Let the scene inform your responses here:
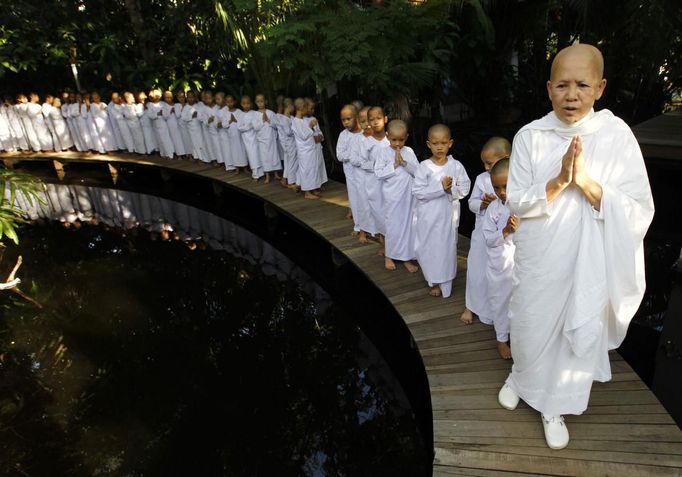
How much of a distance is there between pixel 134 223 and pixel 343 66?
489cm

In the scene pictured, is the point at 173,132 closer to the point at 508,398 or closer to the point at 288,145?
the point at 288,145

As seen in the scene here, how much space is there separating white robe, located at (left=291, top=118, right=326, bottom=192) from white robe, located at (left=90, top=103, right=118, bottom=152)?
274 inches

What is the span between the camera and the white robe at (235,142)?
9125 mm

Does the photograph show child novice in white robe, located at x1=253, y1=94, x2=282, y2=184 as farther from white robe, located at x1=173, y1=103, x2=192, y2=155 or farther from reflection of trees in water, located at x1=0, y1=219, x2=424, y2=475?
white robe, located at x1=173, y1=103, x2=192, y2=155

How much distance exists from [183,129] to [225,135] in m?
2.01

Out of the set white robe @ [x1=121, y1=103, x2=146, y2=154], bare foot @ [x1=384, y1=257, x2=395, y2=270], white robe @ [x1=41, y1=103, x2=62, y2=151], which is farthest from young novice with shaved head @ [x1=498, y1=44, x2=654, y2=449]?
white robe @ [x1=41, y1=103, x2=62, y2=151]

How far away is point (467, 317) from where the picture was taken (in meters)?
4.04

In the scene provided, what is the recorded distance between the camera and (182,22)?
13.3 m

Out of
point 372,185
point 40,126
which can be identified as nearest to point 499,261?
point 372,185

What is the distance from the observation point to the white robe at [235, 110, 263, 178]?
8.63m

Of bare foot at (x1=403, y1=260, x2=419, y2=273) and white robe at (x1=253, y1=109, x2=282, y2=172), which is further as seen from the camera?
white robe at (x1=253, y1=109, x2=282, y2=172)

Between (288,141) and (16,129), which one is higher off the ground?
(16,129)

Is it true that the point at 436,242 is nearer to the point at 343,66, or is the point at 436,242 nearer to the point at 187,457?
the point at 187,457

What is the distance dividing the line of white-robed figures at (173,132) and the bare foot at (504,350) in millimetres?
4621
